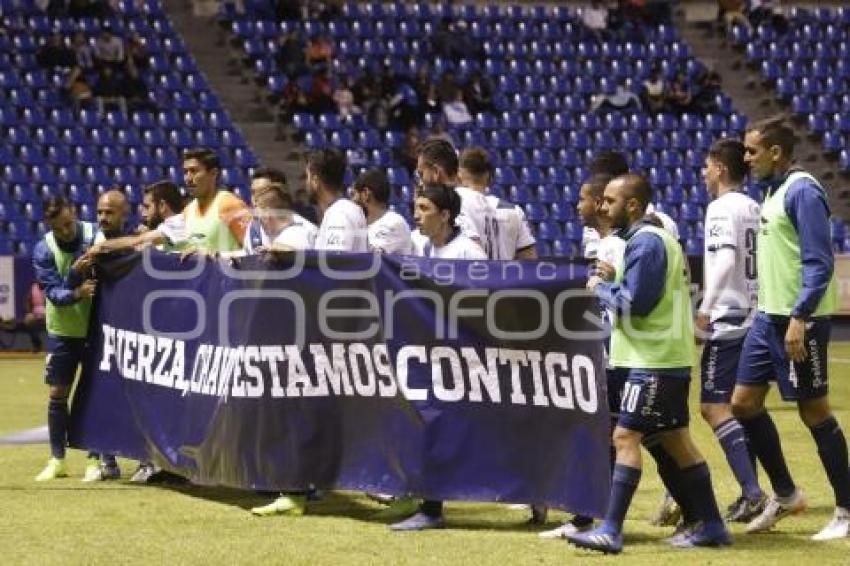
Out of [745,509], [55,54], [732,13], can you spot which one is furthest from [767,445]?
[732,13]

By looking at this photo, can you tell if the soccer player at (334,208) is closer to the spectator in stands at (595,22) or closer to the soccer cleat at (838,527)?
the soccer cleat at (838,527)

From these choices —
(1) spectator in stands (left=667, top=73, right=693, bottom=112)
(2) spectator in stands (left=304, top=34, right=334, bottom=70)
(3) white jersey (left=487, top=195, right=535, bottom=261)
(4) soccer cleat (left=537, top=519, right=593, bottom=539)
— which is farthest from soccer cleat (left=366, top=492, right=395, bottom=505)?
(1) spectator in stands (left=667, top=73, right=693, bottom=112)

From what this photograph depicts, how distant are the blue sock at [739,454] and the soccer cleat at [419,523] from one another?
1588mm

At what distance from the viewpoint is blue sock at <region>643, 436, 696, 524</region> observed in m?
8.41

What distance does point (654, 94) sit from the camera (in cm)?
3127

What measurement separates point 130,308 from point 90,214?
13.7m

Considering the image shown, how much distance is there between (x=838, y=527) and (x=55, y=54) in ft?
67.7

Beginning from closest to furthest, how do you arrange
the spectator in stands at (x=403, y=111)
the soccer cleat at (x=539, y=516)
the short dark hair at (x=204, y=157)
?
the soccer cleat at (x=539, y=516), the short dark hair at (x=204, y=157), the spectator in stands at (x=403, y=111)

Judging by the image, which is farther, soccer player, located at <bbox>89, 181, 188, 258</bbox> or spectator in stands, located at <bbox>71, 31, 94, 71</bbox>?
spectator in stands, located at <bbox>71, 31, 94, 71</bbox>

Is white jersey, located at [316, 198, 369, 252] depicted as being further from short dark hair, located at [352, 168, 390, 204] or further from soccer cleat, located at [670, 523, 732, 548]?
soccer cleat, located at [670, 523, 732, 548]

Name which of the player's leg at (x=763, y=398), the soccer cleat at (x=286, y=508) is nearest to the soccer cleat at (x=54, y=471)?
the soccer cleat at (x=286, y=508)

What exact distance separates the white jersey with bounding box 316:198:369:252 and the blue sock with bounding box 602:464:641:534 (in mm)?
2542

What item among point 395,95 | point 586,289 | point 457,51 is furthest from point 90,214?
point 586,289

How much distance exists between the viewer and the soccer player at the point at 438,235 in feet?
30.2
